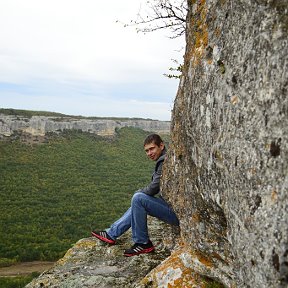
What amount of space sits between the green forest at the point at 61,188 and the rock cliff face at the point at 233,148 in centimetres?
2075

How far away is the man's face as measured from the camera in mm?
6449

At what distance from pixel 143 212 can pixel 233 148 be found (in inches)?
118

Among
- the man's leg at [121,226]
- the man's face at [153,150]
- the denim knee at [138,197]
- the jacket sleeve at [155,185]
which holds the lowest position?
the man's leg at [121,226]

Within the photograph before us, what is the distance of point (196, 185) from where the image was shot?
469cm

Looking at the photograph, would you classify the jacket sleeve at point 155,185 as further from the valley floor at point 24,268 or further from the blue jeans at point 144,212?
the valley floor at point 24,268

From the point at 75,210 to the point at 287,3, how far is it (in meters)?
36.1

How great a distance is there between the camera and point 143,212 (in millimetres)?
6133

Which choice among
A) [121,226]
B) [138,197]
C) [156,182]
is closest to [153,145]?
[156,182]

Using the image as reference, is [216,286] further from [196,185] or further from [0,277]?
[0,277]

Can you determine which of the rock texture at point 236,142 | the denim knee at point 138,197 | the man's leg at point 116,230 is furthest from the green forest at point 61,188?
the rock texture at point 236,142

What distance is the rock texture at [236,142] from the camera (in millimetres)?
2846

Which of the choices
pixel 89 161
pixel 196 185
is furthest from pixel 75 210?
pixel 196 185

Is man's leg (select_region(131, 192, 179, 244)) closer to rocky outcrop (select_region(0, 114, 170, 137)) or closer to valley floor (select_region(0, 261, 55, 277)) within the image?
valley floor (select_region(0, 261, 55, 277))

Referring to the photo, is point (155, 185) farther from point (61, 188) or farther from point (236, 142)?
point (61, 188)
